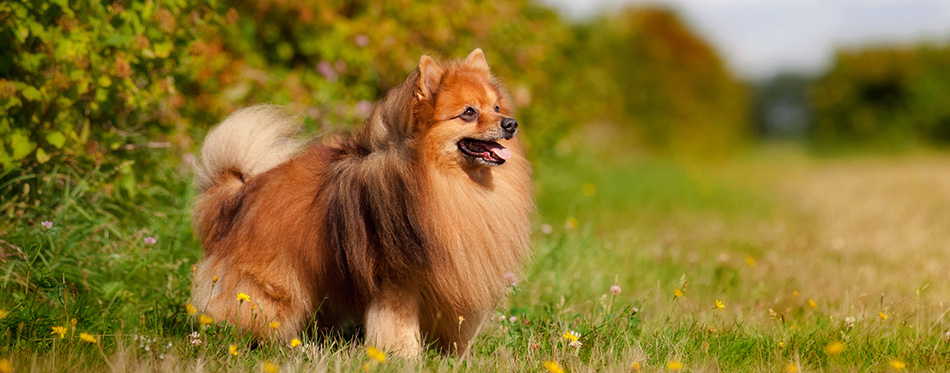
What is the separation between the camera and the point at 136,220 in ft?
16.0

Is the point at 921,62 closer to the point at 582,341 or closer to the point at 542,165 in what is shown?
the point at 542,165

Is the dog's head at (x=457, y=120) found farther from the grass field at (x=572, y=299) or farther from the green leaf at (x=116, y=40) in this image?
the green leaf at (x=116, y=40)

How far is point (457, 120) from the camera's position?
341 centimetres

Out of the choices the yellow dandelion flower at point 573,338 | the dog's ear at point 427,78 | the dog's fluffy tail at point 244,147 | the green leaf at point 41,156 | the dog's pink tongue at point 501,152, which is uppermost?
the dog's ear at point 427,78

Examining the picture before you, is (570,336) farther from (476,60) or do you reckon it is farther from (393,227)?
(476,60)

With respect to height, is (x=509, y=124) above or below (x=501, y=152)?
above

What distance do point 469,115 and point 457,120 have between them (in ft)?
0.22

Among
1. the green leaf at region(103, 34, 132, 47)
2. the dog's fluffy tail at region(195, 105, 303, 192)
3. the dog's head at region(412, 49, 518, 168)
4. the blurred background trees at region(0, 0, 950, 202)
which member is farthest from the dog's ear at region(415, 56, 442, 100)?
the green leaf at region(103, 34, 132, 47)

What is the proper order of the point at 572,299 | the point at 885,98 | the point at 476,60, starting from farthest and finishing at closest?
the point at 885,98
the point at 572,299
the point at 476,60

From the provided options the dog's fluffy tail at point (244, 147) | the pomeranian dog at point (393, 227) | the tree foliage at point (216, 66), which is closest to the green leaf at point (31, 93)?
the tree foliage at point (216, 66)

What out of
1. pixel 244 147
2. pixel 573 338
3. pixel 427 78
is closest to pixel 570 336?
pixel 573 338

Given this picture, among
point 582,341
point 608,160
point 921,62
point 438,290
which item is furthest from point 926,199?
point 921,62

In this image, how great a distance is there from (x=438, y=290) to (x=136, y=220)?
2.47 m

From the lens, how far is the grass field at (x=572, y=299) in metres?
3.34
